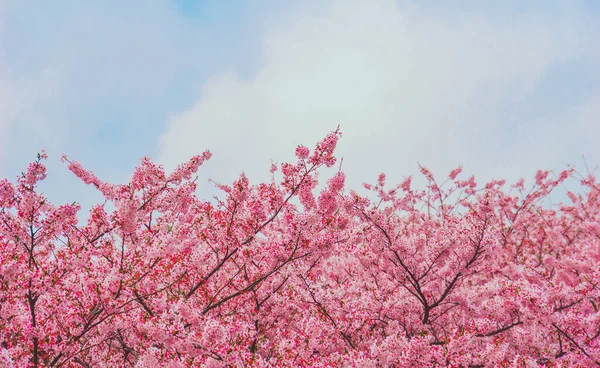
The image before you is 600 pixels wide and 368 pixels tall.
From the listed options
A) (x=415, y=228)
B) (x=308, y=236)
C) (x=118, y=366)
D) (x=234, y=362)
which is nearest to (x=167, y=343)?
(x=234, y=362)

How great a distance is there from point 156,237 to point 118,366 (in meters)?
3.09

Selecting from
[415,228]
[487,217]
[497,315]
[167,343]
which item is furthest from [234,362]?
[415,228]

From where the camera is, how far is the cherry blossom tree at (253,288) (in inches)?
198

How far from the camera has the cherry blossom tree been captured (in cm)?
504

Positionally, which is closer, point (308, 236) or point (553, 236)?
point (308, 236)

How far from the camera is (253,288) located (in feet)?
24.0

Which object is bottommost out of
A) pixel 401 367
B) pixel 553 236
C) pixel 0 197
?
pixel 401 367

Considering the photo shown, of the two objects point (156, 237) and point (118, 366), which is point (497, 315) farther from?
point (118, 366)

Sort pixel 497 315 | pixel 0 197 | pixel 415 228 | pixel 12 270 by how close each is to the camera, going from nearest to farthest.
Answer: pixel 12 270, pixel 0 197, pixel 497 315, pixel 415 228

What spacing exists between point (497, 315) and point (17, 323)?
25.8 ft

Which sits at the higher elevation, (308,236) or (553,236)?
(553,236)

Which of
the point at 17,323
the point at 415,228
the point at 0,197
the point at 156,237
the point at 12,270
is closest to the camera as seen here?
the point at 12,270

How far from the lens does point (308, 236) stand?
6262 mm

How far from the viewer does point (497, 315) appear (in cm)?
707
